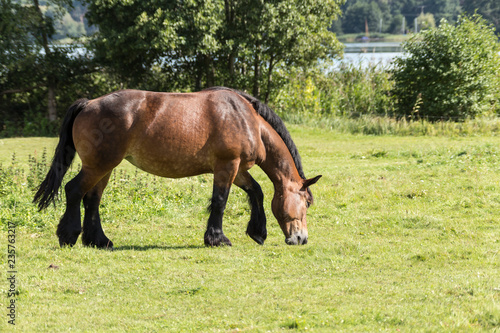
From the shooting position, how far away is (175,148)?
6.96m

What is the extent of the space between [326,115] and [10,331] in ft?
62.7

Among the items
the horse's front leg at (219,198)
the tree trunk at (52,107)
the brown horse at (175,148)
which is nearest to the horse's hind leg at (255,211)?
the brown horse at (175,148)

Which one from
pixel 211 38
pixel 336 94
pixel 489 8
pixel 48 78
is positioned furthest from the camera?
pixel 489 8

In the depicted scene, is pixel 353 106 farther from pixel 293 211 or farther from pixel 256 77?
pixel 293 211

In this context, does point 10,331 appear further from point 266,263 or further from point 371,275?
point 371,275

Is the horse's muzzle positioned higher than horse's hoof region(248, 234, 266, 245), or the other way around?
the horse's muzzle

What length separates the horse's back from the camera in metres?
6.70

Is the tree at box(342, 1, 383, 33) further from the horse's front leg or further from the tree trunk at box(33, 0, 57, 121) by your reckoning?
the horse's front leg

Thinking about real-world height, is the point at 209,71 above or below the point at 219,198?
above

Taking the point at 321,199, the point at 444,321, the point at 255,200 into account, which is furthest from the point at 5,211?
the point at 444,321

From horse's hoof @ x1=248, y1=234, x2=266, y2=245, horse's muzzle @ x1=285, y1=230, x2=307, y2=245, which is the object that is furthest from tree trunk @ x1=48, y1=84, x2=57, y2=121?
horse's muzzle @ x1=285, y1=230, x2=307, y2=245

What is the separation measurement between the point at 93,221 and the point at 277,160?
248cm

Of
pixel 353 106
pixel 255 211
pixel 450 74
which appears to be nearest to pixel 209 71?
pixel 353 106

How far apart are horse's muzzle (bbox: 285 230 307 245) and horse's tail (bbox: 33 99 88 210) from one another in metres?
2.97
